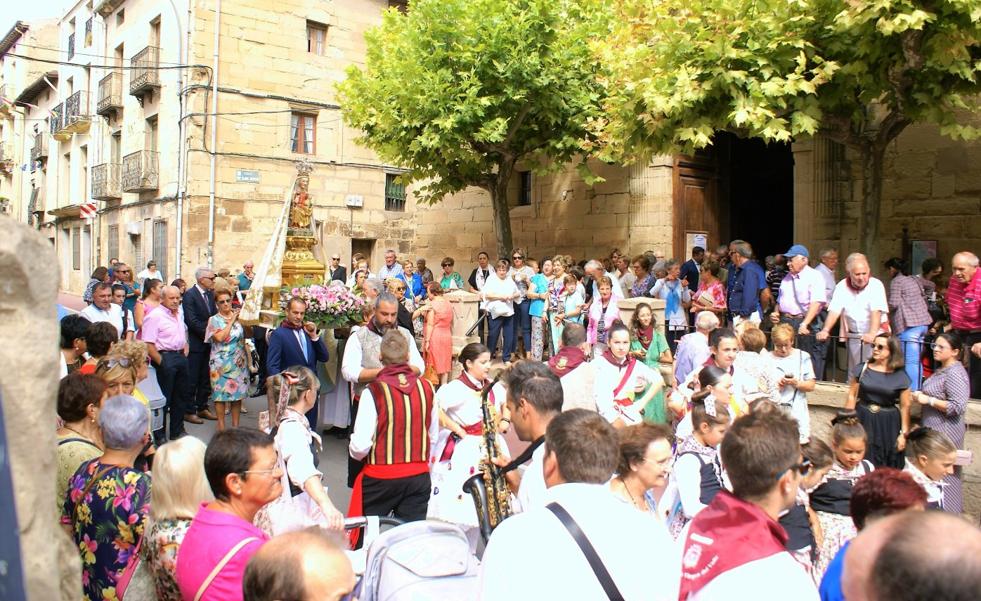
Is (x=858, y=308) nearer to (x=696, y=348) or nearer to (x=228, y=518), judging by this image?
(x=696, y=348)

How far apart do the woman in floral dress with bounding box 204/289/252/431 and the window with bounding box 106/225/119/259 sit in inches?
821

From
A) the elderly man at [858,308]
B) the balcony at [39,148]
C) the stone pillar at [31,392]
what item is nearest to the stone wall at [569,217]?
the elderly man at [858,308]

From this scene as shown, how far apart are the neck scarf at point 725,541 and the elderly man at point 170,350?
676cm

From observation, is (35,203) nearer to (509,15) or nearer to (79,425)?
(509,15)

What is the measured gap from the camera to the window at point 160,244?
2319 cm

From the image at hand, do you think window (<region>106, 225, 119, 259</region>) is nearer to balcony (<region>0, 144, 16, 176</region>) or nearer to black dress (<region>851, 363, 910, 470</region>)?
balcony (<region>0, 144, 16, 176</region>)

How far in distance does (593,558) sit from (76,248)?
36081 mm

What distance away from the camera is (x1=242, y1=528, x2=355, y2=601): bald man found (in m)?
1.99

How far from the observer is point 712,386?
5.37 metres

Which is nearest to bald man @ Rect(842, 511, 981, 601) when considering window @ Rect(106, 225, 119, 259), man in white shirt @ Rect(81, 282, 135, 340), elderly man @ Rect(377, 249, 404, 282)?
man in white shirt @ Rect(81, 282, 135, 340)

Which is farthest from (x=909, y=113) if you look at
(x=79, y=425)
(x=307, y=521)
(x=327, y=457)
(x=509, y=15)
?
(x=79, y=425)

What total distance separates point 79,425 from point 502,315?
29.0 ft

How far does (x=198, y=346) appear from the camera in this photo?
954 cm

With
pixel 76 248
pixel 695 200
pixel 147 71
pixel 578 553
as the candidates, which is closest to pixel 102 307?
pixel 578 553
